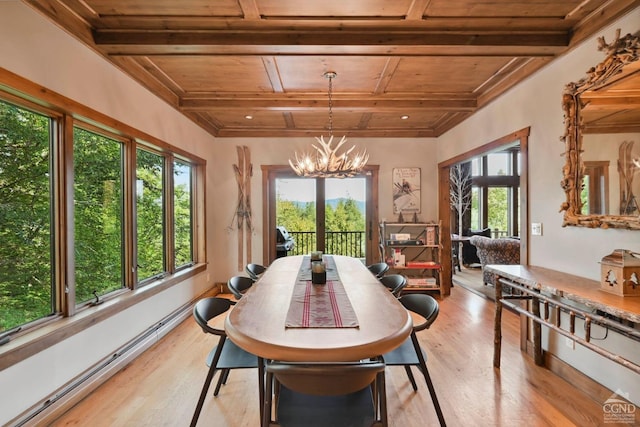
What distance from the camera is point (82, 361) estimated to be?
2260mm

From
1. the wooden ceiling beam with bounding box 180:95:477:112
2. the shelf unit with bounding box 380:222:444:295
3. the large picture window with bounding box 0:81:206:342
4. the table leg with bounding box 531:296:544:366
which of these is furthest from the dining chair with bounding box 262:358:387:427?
the shelf unit with bounding box 380:222:444:295

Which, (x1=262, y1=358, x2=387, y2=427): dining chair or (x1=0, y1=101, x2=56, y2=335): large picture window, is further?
(x1=0, y1=101, x2=56, y2=335): large picture window

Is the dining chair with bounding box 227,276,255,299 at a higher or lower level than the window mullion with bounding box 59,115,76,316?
lower

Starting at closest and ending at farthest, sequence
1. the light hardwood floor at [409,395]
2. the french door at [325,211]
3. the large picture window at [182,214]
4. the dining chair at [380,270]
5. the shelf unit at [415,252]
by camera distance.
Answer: the light hardwood floor at [409,395] → the dining chair at [380,270] → the large picture window at [182,214] → the shelf unit at [415,252] → the french door at [325,211]

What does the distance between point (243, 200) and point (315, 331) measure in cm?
393

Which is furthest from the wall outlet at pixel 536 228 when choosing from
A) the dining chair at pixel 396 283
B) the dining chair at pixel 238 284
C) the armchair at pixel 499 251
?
the dining chair at pixel 238 284

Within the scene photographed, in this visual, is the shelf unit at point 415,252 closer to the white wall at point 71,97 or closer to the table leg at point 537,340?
the table leg at point 537,340

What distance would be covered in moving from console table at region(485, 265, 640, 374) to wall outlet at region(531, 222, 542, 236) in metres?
0.32

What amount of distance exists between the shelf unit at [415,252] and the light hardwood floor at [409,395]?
5.83ft

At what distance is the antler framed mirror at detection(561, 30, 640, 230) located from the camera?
75.7 inches

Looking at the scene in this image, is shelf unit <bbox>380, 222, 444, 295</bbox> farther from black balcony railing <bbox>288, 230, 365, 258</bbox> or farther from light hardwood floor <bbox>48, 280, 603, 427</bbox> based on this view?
light hardwood floor <bbox>48, 280, 603, 427</bbox>

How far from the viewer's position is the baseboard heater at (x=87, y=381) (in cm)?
189

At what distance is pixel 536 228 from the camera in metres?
2.83

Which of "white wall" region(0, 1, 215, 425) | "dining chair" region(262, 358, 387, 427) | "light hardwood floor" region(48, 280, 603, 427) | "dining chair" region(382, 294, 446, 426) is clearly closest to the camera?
"dining chair" region(262, 358, 387, 427)
